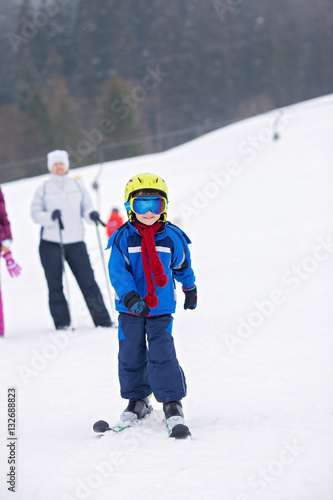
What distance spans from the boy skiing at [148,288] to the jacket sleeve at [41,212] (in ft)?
9.14

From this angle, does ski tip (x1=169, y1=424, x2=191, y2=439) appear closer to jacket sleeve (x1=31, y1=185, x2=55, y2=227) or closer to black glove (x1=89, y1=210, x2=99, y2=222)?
black glove (x1=89, y1=210, x2=99, y2=222)

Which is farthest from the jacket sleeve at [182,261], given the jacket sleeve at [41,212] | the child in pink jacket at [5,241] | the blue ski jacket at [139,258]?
the child in pink jacket at [5,241]

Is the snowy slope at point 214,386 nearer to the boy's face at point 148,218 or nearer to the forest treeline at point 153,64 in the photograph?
the boy's face at point 148,218

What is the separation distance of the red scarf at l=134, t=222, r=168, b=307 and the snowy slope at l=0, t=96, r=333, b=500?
683 millimetres

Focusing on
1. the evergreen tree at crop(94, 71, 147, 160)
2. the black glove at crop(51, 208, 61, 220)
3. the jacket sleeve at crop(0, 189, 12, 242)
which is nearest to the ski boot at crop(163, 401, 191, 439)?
the black glove at crop(51, 208, 61, 220)

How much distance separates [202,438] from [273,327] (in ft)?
9.12

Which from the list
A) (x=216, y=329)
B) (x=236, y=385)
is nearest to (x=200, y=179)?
(x=216, y=329)

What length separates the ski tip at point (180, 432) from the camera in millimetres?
3158

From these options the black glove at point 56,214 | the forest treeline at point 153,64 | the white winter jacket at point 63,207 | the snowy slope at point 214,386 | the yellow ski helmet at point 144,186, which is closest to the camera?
the snowy slope at point 214,386

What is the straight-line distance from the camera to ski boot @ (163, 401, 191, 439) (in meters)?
3.16

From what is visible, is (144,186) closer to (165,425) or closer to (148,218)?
(148,218)

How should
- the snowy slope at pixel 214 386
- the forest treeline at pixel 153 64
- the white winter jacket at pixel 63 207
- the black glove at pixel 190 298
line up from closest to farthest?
the snowy slope at pixel 214 386 < the black glove at pixel 190 298 < the white winter jacket at pixel 63 207 < the forest treeline at pixel 153 64

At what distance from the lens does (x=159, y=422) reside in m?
3.50

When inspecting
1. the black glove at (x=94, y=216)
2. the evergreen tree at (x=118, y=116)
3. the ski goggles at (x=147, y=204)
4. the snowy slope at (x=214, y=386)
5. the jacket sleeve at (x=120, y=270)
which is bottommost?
the snowy slope at (x=214, y=386)
